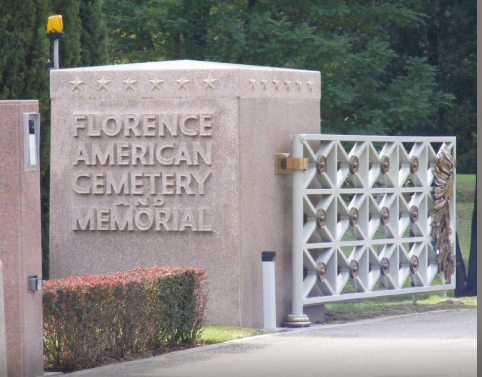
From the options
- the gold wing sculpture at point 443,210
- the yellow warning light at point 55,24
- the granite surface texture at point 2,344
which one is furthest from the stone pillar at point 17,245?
the gold wing sculpture at point 443,210

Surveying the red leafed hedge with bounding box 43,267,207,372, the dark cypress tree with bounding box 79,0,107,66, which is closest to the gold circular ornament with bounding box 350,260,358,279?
the red leafed hedge with bounding box 43,267,207,372

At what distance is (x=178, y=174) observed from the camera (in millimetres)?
11461

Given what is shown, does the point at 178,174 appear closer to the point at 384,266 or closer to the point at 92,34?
the point at 384,266

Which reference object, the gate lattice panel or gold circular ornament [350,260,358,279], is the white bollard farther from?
gold circular ornament [350,260,358,279]

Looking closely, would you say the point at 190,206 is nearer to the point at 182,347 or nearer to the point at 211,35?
the point at 182,347

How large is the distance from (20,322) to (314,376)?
2.33 m

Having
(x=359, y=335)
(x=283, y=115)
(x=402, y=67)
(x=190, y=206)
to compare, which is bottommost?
(x=359, y=335)

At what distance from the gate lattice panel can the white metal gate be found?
1 centimetres

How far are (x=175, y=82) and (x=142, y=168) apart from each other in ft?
3.44

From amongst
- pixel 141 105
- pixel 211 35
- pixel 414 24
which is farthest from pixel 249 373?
pixel 414 24

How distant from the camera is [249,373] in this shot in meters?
8.18

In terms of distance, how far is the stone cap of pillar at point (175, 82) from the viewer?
11266mm

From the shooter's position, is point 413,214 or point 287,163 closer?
point 287,163

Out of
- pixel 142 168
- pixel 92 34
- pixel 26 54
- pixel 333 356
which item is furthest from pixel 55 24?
pixel 333 356
